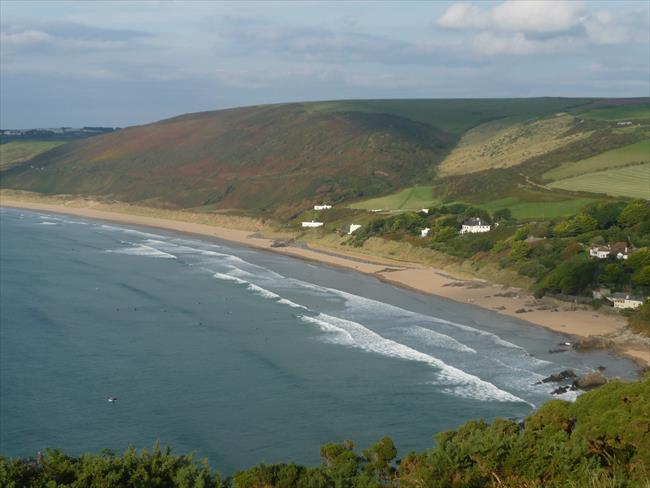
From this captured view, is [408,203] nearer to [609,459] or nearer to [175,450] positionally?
[175,450]


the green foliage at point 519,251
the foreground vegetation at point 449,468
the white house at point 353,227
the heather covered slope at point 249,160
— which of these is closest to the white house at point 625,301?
the green foliage at point 519,251

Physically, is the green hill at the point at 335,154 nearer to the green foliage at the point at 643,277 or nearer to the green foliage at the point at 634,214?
the green foliage at the point at 634,214

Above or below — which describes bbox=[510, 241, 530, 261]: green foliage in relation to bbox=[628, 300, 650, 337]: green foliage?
above

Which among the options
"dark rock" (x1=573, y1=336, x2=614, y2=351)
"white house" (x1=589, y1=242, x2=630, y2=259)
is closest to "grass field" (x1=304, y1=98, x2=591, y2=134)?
"white house" (x1=589, y1=242, x2=630, y2=259)

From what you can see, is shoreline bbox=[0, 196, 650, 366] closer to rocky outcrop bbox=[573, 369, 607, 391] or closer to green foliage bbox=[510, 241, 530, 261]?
green foliage bbox=[510, 241, 530, 261]

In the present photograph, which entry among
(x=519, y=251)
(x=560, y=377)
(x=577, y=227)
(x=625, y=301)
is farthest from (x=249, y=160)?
(x=560, y=377)
